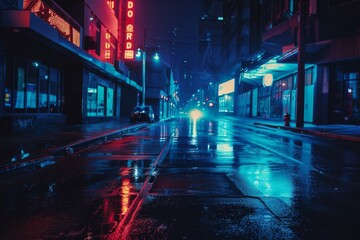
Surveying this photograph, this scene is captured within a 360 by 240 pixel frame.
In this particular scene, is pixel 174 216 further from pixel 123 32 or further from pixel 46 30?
pixel 123 32

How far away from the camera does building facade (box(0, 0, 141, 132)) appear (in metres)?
17.4

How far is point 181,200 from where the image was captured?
6.29m

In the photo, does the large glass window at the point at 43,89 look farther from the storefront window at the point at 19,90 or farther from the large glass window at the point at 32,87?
the storefront window at the point at 19,90

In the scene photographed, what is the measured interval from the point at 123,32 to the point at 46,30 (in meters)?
25.9

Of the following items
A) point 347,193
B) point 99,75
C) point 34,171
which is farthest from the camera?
point 99,75

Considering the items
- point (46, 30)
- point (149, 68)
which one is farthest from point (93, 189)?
point (149, 68)

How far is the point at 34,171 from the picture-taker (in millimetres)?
9383

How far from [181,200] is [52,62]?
20729 millimetres

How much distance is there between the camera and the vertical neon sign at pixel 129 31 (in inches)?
1556

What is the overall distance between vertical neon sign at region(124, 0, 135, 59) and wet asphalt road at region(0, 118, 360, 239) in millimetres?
A: 31195

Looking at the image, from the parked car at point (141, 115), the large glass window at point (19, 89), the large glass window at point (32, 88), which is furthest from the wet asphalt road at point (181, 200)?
the parked car at point (141, 115)

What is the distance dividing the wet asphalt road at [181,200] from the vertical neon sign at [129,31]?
102 feet

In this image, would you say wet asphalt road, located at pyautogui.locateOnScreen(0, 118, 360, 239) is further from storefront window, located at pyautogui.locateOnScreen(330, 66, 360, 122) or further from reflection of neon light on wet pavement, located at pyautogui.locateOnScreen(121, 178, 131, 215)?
storefront window, located at pyautogui.locateOnScreen(330, 66, 360, 122)

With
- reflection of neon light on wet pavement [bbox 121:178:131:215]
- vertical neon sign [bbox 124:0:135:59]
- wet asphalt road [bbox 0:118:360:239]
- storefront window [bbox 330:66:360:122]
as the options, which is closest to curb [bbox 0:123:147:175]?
wet asphalt road [bbox 0:118:360:239]
